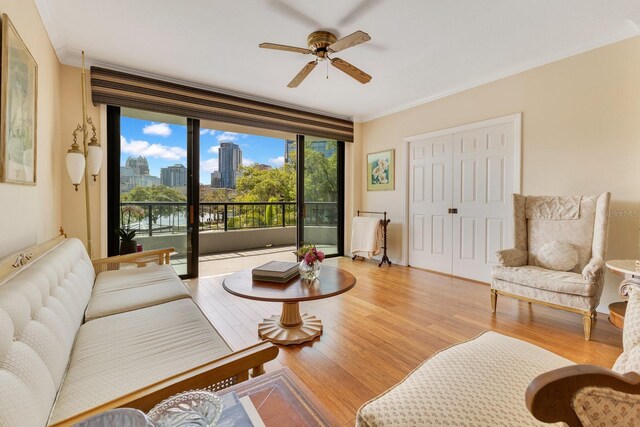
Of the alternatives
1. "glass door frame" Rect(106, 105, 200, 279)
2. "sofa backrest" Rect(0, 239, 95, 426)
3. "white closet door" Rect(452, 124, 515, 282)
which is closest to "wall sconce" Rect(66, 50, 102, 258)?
"glass door frame" Rect(106, 105, 200, 279)

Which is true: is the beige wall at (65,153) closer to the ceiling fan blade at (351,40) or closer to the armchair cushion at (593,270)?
the ceiling fan blade at (351,40)

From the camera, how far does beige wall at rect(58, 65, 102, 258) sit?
2.93 m

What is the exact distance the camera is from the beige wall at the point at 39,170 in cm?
161

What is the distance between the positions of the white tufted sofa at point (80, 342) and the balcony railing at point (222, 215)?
160 cm

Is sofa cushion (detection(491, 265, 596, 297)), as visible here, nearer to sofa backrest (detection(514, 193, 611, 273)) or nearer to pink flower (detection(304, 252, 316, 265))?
sofa backrest (detection(514, 193, 611, 273))

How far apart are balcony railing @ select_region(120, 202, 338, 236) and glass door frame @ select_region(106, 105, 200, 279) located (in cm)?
9

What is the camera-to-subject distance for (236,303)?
2928 millimetres

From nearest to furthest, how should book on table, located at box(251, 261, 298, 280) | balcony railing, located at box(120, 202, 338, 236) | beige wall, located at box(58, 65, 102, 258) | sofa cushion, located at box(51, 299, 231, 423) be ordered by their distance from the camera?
sofa cushion, located at box(51, 299, 231, 423)
book on table, located at box(251, 261, 298, 280)
beige wall, located at box(58, 65, 102, 258)
balcony railing, located at box(120, 202, 338, 236)

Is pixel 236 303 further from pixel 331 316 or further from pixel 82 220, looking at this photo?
pixel 82 220

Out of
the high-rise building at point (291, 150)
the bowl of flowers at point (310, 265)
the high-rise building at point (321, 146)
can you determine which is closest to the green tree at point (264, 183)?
the high-rise building at point (291, 150)

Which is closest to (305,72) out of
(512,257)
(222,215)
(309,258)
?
(309,258)

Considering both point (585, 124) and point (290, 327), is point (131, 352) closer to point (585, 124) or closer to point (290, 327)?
point (290, 327)

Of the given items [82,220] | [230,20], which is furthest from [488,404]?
[82,220]

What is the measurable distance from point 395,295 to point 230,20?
2.99m
